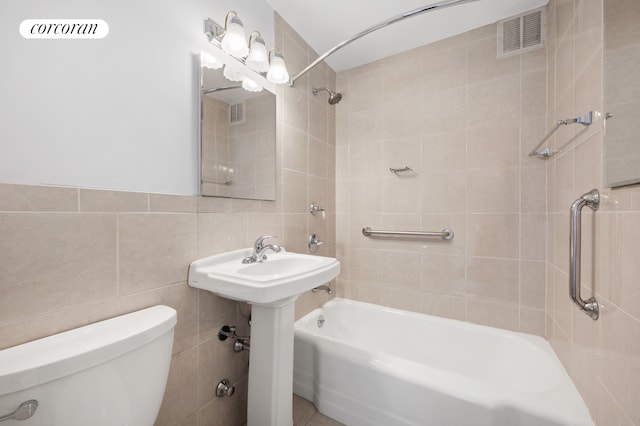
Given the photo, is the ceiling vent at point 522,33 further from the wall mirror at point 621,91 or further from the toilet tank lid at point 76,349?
the toilet tank lid at point 76,349

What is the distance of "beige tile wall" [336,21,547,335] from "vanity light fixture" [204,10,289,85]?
2.90 feet

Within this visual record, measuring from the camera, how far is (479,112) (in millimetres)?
1644

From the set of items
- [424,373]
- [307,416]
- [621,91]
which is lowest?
[307,416]

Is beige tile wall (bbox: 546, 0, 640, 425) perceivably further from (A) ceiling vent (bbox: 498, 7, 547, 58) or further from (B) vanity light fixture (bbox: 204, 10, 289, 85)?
(B) vanity light fixture (bbox: 204, 10, 289, 85)

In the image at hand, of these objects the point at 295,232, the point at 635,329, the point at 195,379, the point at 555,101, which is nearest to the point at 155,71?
the point at 295,232

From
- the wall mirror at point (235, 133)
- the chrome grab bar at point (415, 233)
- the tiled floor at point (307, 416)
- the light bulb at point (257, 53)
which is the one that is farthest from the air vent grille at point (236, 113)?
the tiled floor at point (307, 416)

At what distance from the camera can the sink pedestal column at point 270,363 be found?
1058 millimetres

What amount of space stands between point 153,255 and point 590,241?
1631 millimetres

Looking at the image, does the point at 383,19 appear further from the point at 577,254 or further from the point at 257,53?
the point at 577,254

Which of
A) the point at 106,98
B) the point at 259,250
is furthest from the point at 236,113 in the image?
the point at 259,250

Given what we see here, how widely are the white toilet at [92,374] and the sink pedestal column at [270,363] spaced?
36cm

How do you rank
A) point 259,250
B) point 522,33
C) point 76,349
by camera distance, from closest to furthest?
point 76,349, point 259,250, point 522,33

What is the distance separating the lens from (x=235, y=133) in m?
1.26

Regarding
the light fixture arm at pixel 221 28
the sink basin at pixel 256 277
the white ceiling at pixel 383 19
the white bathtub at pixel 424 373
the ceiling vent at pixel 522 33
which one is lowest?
the white bathtub at pixel 424 373
